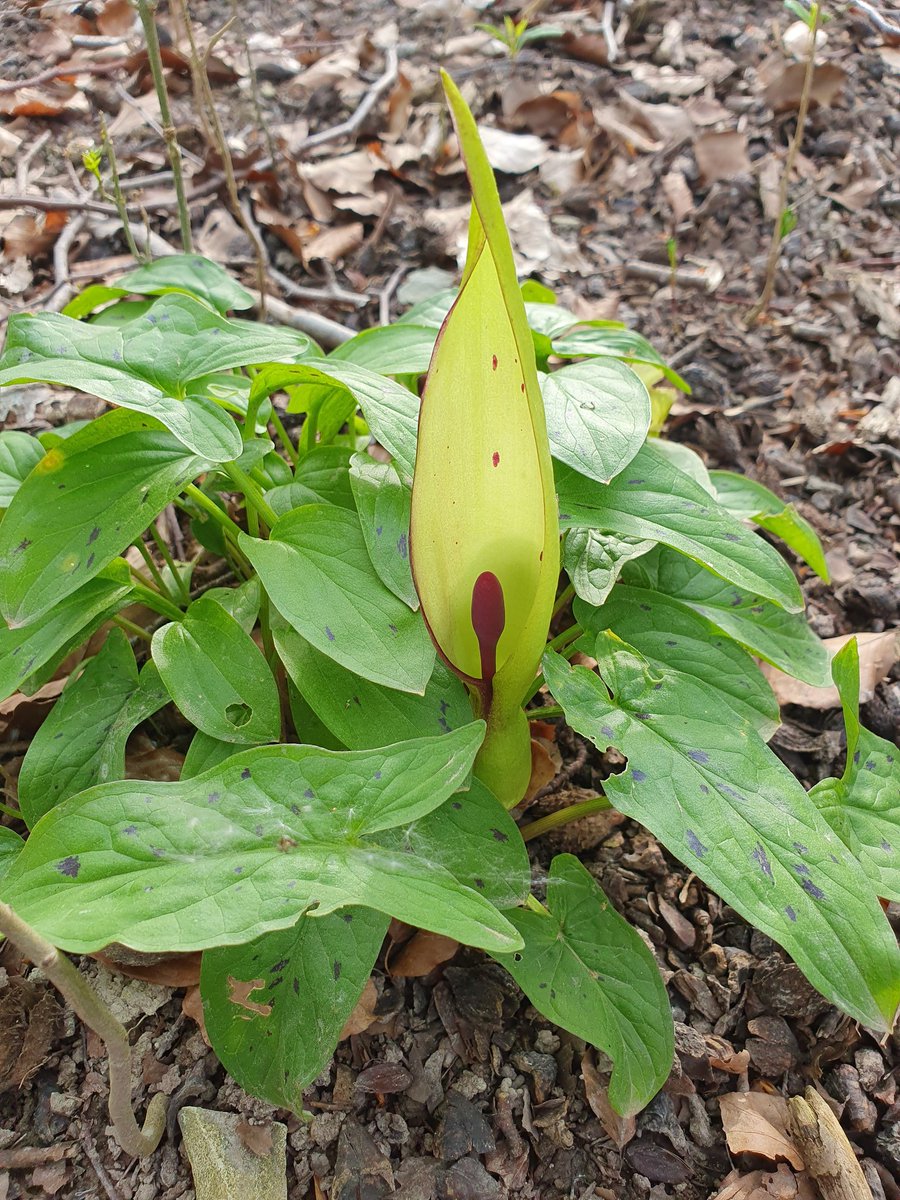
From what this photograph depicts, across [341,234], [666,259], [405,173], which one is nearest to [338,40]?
[405,173]

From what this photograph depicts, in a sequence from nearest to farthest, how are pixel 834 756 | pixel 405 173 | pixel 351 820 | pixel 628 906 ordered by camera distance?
1. pixel 351 820
2. pixel 628 906
3. pixel 834 756
4. pixel 405 173

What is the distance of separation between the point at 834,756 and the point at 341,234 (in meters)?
1.93

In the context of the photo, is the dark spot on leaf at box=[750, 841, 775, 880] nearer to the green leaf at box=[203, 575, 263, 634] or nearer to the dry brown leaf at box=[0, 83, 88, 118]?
the green leaf at box=[203, 575, 263, 634]

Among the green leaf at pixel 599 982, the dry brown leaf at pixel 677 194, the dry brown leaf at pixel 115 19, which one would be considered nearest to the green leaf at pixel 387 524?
the green leaf at pixel 599 982

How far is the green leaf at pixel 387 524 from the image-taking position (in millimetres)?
1161

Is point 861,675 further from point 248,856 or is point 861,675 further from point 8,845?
point 8,845

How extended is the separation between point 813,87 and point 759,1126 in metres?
3.09

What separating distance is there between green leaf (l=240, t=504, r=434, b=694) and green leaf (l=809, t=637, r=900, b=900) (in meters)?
0.58

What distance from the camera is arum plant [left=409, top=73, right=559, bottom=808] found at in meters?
0.89

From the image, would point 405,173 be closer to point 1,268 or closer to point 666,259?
point 666,259

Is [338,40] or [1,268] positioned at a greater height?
[338,40]

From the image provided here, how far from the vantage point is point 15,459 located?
4.57 ft

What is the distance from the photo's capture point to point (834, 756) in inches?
63.7

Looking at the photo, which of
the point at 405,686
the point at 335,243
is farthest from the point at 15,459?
the point at 335,243
